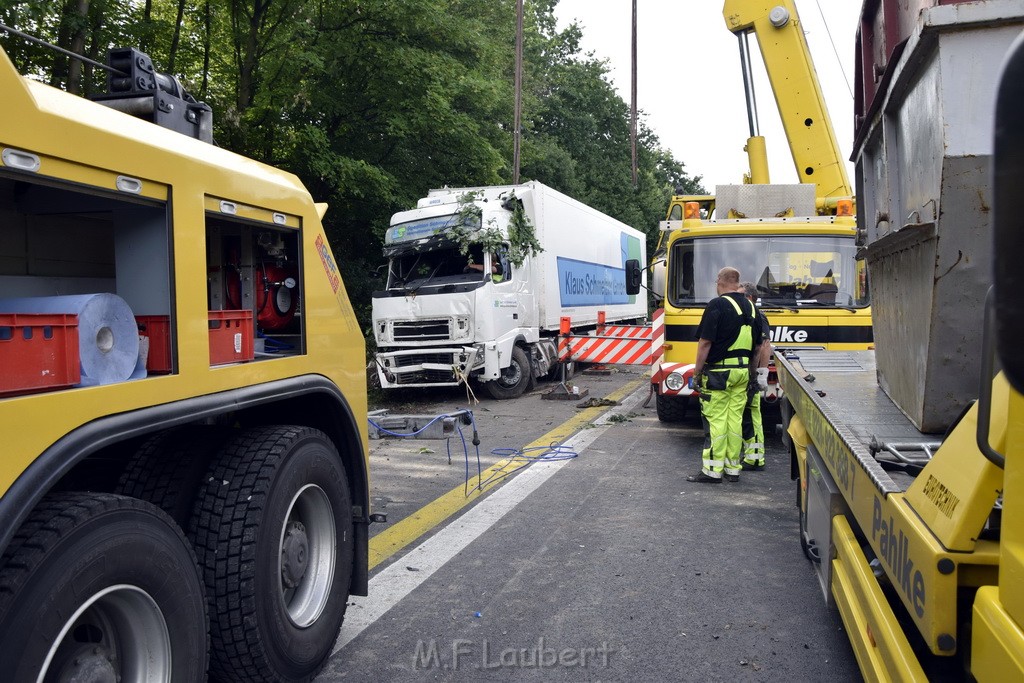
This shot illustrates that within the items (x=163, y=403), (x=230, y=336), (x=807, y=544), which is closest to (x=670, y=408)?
(x=807, y=544)

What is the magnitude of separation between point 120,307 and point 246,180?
775 millimetres

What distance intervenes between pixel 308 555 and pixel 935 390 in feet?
8.34

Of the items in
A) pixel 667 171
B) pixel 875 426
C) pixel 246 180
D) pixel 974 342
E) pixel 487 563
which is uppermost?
pixel 667 171

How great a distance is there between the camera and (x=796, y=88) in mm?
10617

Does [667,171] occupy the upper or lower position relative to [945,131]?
upper

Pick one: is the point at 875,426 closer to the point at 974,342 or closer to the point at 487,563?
the point at 974,342

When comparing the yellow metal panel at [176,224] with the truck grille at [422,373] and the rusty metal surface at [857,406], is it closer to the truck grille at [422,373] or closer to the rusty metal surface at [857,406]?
the rusty metal surface at [857,406]

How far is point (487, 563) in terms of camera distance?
195 inches

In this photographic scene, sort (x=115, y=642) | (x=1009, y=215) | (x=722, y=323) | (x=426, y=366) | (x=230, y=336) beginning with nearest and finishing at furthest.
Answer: (x=1009, y=215)
(x=115, y=642)
(x=230, y=336)
(x=722, y=323)
(x=426, y=366)

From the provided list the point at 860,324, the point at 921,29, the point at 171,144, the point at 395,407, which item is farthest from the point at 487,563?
the point at 395,407

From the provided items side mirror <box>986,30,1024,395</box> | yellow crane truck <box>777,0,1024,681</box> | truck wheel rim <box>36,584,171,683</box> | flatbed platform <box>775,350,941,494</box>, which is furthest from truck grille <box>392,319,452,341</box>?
side mirror <box>986,30,1024,395</box>

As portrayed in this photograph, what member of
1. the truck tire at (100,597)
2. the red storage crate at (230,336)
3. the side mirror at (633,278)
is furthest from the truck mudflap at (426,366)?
the truck tire at (100,597)

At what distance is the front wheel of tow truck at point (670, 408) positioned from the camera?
9758 mm

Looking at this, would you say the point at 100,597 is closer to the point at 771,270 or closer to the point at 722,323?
the point at 722,323
